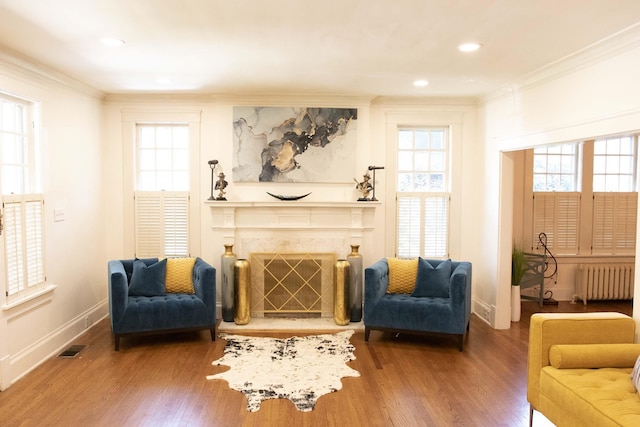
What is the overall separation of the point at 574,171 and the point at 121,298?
5.84 metres

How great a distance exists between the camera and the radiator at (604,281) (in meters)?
6.39

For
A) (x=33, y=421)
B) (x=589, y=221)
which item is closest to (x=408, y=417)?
(x=33, y=421)

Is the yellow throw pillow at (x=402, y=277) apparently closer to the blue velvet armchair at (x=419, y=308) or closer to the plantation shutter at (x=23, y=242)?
the blue velvet armchair at (x=419, y=308)

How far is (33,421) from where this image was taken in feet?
10.2

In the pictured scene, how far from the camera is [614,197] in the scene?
6473 millimetres

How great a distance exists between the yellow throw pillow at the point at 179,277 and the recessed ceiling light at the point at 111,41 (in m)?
2.33

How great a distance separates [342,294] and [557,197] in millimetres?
3339

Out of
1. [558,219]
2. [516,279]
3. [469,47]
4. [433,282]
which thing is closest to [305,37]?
[469,47]

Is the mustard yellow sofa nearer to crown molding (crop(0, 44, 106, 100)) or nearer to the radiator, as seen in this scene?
the radiator

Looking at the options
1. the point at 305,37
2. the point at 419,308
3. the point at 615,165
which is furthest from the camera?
the point at 615,165

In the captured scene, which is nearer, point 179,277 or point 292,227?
point 179,277

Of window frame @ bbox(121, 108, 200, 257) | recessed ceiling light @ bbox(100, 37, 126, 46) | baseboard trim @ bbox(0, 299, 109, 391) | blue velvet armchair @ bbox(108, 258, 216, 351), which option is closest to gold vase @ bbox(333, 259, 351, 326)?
blue velvet armchair @ bbox(108, 258, 216, 351)

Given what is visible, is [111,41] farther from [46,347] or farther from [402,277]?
[402,277]

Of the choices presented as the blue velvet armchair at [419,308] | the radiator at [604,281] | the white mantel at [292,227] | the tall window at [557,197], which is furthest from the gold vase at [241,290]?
the radiator at [604,281]
